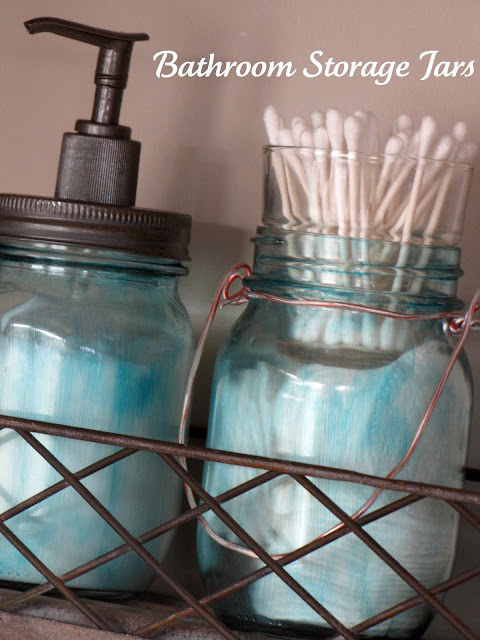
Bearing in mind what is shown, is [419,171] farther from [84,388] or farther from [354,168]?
[84,388]

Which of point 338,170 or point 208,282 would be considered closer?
point 338,170

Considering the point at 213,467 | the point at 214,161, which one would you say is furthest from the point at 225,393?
the point at 214,161

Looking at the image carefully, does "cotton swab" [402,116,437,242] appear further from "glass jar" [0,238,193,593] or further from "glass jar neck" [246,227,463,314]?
"glass jar" [0,238,193,593]

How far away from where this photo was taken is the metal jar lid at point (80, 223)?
0.35 meters

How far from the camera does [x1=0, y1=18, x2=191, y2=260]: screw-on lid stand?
1.15ft

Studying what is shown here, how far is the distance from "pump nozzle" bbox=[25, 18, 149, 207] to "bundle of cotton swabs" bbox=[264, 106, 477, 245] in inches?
2.8

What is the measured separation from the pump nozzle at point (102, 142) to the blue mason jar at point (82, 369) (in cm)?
2

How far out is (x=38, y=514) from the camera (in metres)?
0.35

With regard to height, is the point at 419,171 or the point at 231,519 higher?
the point at 419,171

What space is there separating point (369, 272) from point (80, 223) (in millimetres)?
117

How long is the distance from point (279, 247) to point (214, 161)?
0.11 metres

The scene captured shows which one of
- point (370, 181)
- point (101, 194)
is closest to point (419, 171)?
point (370, 181)

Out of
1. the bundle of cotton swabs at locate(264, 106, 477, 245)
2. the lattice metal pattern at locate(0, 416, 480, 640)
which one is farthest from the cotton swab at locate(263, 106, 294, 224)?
the lattice metal pattern at locate(0, 416, 480, 640)

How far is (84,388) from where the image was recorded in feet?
1.15
